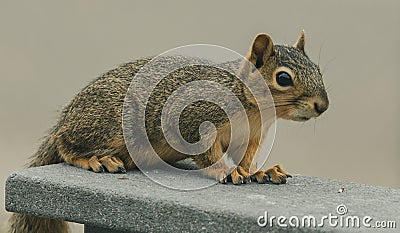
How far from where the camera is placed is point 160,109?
81.7 inches

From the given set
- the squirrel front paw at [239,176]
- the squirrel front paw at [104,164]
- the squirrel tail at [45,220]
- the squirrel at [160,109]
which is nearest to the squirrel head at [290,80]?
the squirrel at [160,109]

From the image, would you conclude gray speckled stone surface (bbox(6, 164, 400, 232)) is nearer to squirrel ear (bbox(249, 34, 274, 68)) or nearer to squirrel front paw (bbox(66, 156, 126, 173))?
squirrel front paw (bbox(66, 156, 126, 173))

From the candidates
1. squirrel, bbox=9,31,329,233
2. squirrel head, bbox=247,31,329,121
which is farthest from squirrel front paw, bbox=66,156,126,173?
squirrel head, bbox=247,31,329,121

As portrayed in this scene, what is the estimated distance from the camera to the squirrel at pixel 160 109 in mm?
1913

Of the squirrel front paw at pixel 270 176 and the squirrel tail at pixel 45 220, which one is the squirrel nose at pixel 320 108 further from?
the squirrel tail at pixel 45 220

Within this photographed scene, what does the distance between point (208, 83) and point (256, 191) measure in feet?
0.93

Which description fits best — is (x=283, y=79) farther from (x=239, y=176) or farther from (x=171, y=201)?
(x=171, y=201)

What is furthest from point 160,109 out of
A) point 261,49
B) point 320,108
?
point 320,108

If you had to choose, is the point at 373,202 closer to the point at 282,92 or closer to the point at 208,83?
the point at 282,92

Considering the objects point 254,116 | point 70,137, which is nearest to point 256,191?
point 254,116

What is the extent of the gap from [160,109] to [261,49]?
294 mm

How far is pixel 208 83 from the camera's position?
204cm

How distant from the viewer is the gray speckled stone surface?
1771 millimetres

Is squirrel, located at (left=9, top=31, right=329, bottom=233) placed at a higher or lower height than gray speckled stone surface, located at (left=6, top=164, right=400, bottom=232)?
higher
